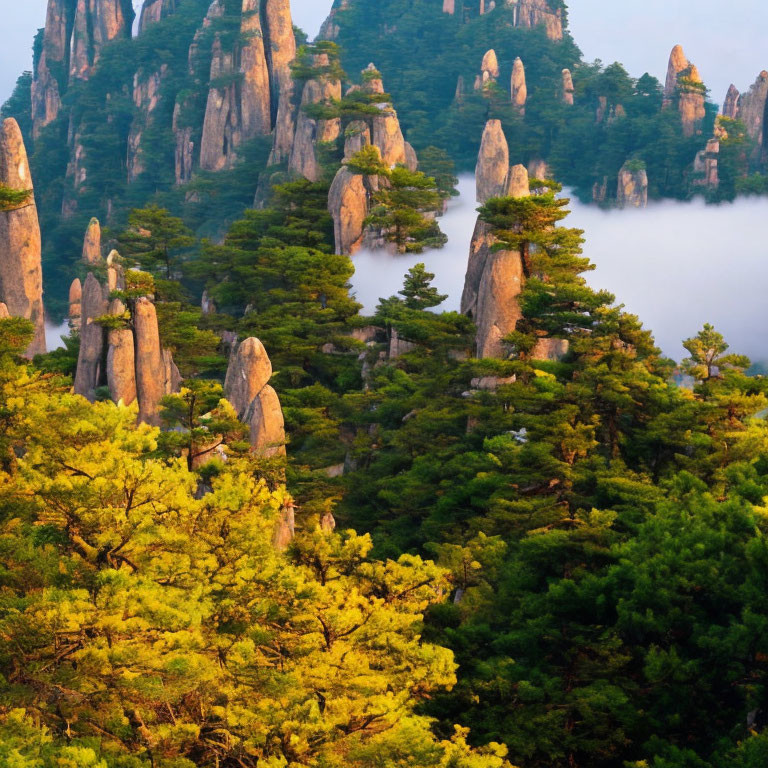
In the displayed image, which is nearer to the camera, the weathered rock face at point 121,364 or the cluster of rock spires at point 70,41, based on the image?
the weathered rock face at point 121,364

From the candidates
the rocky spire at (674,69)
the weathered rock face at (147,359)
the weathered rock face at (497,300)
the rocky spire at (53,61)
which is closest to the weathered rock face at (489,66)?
the rocky spire at (674,69)

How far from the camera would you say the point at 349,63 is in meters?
76.3

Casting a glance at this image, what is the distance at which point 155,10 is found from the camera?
253ft

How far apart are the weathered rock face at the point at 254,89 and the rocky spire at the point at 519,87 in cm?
1325

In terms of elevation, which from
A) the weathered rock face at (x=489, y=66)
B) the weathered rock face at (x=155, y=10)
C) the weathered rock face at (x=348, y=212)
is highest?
the weathered rock face at (x=155, y=10)

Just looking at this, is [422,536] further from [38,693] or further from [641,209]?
[641,209]

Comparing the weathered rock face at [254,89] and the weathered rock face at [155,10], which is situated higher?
the weathered rock face at [155,10]

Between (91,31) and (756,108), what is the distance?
40.7m

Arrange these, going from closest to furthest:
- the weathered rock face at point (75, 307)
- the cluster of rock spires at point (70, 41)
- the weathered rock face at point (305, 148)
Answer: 1. the weathered rock face at point (75, 307)
2. the weathered rock face at point (305, 148)
3. the cluster of rock spires at point (70, 41)

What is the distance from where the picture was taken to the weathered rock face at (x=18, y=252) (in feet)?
127

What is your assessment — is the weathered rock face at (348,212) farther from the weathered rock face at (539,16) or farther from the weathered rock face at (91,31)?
the weathered rock face at (91,31)

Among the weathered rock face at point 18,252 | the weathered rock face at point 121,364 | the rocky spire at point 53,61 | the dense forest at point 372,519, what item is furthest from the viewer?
the rocky spire at point 53,61

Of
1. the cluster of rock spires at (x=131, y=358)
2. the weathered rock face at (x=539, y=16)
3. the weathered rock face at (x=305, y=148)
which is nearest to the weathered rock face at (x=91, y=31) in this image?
the weathered rock face at (x=539, y=16)

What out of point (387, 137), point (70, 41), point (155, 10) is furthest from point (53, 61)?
point (387, 137)
